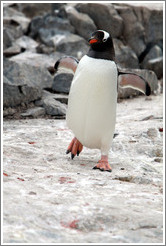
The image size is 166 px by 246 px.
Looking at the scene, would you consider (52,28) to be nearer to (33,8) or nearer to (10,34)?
(10,34)

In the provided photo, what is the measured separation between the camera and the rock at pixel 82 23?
967 centimetres

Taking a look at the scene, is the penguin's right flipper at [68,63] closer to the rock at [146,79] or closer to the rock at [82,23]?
the rock at [146,79]

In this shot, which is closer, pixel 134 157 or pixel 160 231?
pixel 160 231

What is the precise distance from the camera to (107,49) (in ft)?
10.7

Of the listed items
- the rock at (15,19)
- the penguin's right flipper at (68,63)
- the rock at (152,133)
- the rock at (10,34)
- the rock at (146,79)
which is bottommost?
the rock at (146,79)

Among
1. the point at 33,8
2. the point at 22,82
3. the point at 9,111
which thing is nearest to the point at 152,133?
the point at 9,111

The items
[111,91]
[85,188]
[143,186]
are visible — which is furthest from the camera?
[111,91]

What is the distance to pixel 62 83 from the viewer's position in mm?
7172

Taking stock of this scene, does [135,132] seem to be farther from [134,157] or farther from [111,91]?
[111,91]

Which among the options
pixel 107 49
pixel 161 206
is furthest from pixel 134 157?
pixel 161 206

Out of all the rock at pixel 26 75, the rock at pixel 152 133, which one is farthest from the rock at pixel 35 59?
the rock at pixel 152 133

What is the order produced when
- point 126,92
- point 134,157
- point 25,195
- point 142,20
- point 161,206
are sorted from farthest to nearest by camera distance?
point 142,20, point 126,92, point 134,157, point 161,206, point 25,195

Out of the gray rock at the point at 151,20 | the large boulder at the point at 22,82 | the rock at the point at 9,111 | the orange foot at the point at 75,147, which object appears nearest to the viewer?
the orange foot at the point at 75,147

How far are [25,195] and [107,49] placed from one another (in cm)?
159
